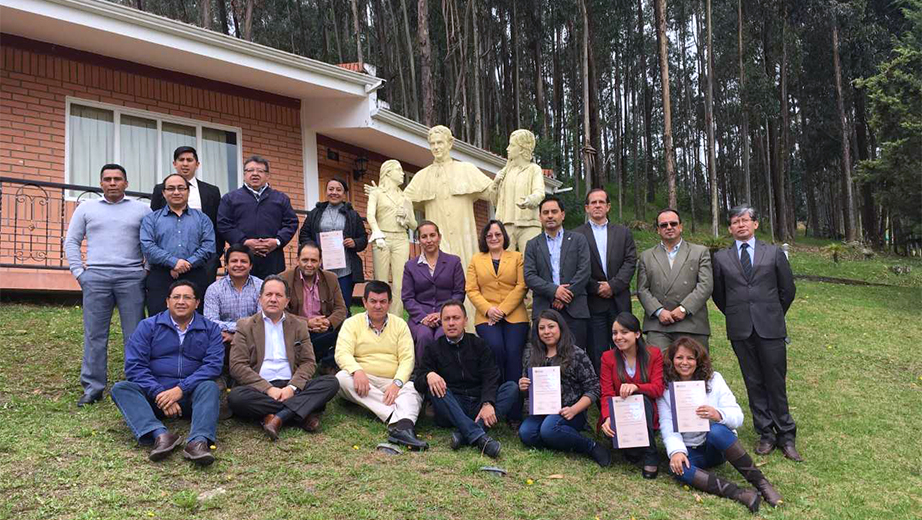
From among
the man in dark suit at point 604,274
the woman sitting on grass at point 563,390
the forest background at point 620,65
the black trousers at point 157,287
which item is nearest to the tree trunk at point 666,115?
the forest background at point 620,65

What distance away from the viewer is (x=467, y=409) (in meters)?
5.17

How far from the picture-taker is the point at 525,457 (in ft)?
15.6

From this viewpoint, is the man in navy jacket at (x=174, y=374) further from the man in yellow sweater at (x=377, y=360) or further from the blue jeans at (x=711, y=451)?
the blue jeans at (x=711, y=451)

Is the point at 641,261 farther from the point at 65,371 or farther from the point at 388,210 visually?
the point at 65,371

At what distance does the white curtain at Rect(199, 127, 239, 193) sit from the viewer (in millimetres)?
10133

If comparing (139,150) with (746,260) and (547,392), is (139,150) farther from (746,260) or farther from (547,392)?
(746,260)

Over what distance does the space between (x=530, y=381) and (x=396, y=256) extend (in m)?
2.34

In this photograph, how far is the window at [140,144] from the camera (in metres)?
8.84

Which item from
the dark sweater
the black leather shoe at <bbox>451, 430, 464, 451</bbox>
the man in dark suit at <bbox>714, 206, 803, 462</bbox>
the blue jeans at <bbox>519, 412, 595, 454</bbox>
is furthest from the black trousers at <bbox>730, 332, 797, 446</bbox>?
the black leather shoe at <bbox>451, 430, 464, 451</bbox>

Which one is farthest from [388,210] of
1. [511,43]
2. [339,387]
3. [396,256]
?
[511,43]

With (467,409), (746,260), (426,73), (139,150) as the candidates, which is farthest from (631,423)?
(426,73)

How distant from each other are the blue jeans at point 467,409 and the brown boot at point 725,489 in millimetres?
1446

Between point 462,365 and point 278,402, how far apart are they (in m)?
1.41

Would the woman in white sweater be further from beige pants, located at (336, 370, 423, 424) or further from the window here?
the window
